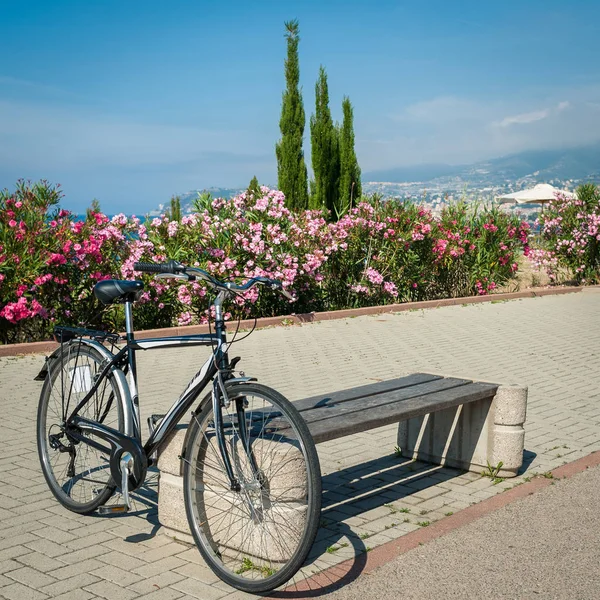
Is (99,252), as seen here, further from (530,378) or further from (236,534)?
(236,534)

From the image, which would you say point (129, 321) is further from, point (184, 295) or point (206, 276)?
point (184, 295)

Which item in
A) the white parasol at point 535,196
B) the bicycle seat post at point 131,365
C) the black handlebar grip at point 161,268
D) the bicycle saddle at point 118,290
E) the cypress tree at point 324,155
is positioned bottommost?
the bicycle seat post at point 131,365

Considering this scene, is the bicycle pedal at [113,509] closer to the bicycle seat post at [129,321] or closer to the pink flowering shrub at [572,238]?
the bicycle seat post at [129,321]

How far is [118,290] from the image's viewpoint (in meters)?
4.33

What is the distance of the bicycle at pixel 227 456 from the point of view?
3637 millimetres

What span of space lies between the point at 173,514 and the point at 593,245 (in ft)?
60.2

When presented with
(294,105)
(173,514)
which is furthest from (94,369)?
(294,105)

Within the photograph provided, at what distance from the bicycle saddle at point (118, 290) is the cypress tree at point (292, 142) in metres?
22.0

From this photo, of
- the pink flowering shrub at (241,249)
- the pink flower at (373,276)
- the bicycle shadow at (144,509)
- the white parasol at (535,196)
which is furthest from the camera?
the white parasol at (535,196)

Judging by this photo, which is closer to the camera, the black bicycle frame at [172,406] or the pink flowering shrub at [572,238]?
the black bicycle frame at [172,406]

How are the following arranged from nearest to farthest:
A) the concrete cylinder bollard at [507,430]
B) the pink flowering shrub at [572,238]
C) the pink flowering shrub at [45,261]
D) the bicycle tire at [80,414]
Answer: the bicycle tire at [80,414], the concrete cylinder bollard at [507,430], the pink flowering shrub at [45,261], the pink flowering shrub at [572,238]

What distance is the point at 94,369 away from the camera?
4.65 meters

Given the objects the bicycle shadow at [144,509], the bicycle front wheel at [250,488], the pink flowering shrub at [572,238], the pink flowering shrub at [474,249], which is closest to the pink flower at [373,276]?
the pink flowering shrub at [474,249]

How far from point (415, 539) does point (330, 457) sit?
166 cm
